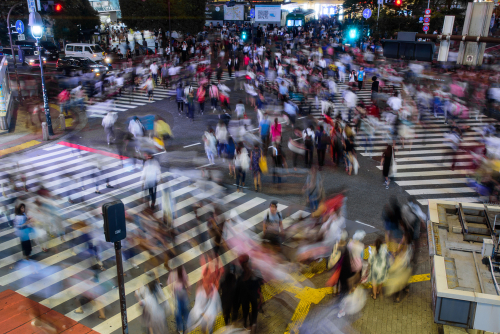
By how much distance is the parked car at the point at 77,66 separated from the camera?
33241mm

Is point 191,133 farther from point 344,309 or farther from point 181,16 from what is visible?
point 181,16

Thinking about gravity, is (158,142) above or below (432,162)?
above

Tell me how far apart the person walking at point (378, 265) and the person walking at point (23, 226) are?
758 cm

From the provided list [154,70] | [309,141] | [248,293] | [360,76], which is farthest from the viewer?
[154,70]

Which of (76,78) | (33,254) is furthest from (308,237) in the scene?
(76,78)

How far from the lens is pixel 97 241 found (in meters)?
10.9

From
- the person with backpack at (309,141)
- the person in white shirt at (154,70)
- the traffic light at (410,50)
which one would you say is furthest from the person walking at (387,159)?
the person in white shirt at (154,70)

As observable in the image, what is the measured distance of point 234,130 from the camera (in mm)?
18094

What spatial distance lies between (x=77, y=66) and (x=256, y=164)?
82.5 ft

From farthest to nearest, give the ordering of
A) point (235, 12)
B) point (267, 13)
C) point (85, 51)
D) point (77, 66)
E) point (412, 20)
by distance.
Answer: point (235, 12) → point (267, 13) → point (412, 20) → point (85, 51) → point (77, 66)

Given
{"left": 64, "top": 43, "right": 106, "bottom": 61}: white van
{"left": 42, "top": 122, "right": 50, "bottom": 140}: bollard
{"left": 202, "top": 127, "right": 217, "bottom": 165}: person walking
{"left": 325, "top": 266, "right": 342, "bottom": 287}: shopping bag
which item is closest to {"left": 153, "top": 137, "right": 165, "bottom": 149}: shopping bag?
{"left": 202, "top": 127, "right": 217, "bottom": 165}: person walking

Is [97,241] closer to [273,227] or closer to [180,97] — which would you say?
[273,227]

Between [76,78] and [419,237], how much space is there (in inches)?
1035

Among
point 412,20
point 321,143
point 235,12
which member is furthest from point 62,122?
point 235,12
